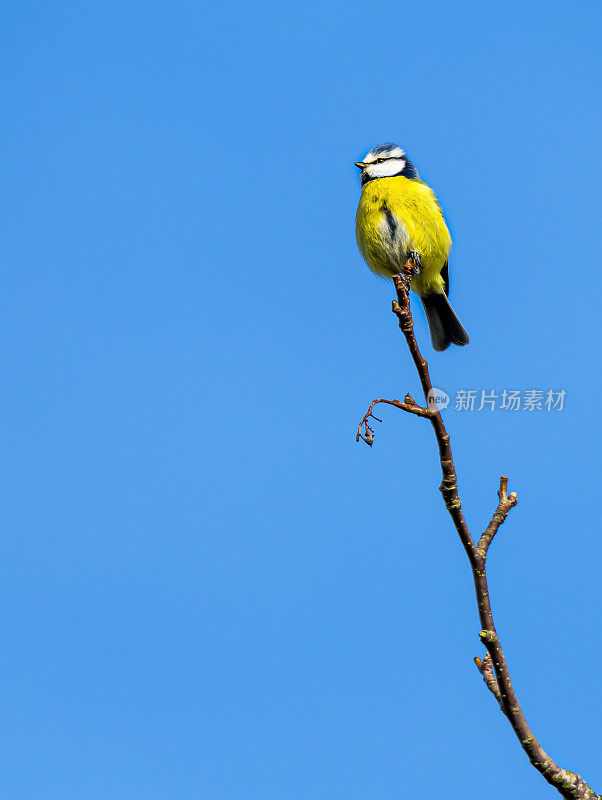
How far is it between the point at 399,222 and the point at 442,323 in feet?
4.88

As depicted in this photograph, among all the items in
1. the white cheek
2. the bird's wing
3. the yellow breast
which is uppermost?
the white cheek

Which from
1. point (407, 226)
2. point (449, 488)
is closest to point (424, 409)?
point (449, 488)

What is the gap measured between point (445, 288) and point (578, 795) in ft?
20.3

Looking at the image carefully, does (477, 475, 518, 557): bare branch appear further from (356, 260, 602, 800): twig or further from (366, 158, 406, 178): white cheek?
(366, 158, 406, 178): white cheek

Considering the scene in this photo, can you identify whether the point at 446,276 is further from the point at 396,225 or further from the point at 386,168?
the point at 396,225

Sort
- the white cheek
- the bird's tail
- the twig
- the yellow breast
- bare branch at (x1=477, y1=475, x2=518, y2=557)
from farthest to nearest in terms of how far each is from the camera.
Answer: the bird's tail, the white cheek, the yellow breast, bare branch at (x1=477, y1=475, x2=518, y2=557), the twig

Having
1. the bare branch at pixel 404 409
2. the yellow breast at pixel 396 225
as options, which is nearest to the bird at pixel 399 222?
the yellow breast at pixel 396 225

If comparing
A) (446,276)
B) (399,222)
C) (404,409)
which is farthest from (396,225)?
(404,409)

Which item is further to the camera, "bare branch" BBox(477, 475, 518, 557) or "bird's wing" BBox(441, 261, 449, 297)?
"bird's wing" BBox(441, 261, 449, 297)

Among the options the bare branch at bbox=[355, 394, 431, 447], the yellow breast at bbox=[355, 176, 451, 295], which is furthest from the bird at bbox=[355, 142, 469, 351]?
the bare branch at bbox=[355, 394, 431, 447]

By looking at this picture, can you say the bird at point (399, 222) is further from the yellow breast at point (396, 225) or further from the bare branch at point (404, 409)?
the bare branch at point (404, 409)

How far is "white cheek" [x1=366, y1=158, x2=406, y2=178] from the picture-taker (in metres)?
7.73

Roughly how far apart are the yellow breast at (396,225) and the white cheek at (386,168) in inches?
7.6

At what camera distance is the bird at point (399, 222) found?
7125 mm
